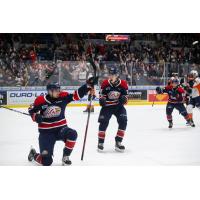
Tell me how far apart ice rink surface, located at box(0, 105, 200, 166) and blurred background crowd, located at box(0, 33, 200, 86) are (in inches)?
17.9

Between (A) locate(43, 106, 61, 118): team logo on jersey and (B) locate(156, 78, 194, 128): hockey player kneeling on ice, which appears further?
(B) locate(156, 78, 194, 128): hockey player kneeling on ice

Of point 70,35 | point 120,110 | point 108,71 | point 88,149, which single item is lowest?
point 88,149

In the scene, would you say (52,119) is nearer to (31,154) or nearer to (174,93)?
(31,154)

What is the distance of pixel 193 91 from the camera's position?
5.90m

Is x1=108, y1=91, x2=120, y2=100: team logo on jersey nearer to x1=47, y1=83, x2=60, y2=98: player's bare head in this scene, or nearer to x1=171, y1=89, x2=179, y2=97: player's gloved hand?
x1=47, y1=83, x2=60, y2=98: player's bare head

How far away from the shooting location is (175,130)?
543cm

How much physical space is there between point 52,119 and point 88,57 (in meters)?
1.86

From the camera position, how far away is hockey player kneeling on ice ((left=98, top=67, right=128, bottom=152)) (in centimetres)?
433

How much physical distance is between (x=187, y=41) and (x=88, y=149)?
1.85 metres

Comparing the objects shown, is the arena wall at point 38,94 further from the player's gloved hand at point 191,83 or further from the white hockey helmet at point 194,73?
the white hockey helmet at point 194,73

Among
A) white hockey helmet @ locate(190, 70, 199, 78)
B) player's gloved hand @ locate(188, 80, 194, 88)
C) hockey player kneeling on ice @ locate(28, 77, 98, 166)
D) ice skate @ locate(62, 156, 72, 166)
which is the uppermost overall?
white hockey helmet @ locate(190, 70, 199, 78)

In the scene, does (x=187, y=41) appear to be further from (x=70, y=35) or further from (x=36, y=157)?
(x=36, y=157)

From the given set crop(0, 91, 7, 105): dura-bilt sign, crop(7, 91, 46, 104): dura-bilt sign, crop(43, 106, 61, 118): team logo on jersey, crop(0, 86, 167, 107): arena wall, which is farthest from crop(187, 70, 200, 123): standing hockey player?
crop(43, 106, 61, 118): team logo on jersey
